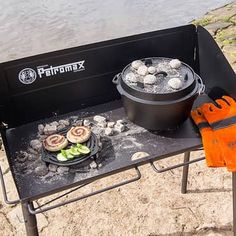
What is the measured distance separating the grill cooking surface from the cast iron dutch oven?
2.8 inches

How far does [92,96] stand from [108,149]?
0.49 metres

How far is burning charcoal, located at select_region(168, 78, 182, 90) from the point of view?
1.77 metres

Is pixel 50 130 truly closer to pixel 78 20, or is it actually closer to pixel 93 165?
pixel 93 165

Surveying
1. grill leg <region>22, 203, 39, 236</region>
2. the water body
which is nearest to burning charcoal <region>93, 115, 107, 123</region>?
grill leg <region>22, 203, 39, 236</region>

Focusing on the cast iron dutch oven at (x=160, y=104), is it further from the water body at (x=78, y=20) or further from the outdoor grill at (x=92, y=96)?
the water body at (x=78, y=20)

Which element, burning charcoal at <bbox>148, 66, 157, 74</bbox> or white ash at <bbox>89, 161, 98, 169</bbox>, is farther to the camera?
burning charcoal at <bbox>148, 66, 157, 74</bbox>

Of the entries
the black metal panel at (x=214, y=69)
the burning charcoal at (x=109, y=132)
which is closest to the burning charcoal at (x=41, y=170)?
the burning charcoal at (x=109, y=132)

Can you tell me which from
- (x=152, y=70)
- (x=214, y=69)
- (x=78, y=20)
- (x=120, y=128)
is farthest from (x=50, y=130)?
(x=78, y=20)

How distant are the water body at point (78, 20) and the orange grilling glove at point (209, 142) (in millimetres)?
4643

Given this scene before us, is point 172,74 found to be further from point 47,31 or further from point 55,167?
point 47,31

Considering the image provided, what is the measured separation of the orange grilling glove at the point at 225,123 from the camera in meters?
1.74

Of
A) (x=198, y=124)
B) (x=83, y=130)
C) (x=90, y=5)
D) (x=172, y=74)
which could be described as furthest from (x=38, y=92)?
(x=90, y=5)

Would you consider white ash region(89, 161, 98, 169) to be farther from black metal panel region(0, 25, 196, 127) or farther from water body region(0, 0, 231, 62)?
water body region(0, 0, 231, 62)

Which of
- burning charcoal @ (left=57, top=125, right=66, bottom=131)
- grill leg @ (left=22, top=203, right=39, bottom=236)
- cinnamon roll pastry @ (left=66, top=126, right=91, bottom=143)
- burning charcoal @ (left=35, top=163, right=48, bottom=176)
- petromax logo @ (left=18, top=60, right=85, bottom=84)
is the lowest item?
grill leg @ (left=22, top=203, right=39, bottom=236)
